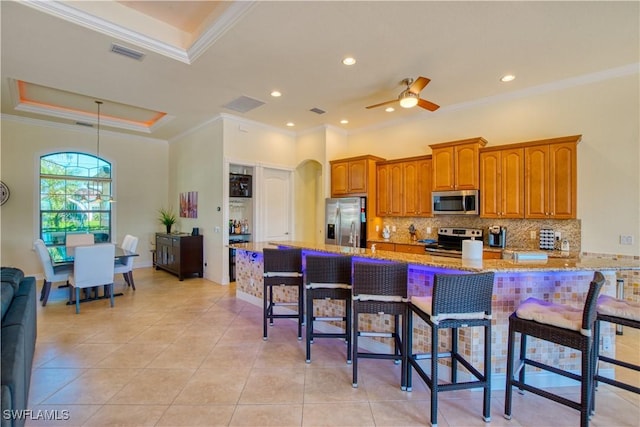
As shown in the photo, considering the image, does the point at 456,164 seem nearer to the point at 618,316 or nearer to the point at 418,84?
the point at 418,84

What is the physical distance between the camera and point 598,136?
3.88m

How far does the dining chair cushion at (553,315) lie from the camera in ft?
6.11

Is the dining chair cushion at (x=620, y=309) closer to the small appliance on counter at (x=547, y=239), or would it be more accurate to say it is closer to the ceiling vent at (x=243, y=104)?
the small appliance on counter at (x=547, y=239)

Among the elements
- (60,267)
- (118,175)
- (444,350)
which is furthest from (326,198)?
(118,175)

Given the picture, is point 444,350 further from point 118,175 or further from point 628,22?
point 118,175

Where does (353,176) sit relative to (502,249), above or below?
above

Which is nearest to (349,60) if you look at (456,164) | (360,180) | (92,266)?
(456,164)

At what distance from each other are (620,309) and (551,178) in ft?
8.20

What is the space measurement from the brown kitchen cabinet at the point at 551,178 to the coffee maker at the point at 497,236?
41cm

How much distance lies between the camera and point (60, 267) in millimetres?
4605

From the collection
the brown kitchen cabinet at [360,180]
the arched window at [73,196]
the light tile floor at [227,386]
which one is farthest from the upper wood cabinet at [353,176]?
the arched window at [73,196]

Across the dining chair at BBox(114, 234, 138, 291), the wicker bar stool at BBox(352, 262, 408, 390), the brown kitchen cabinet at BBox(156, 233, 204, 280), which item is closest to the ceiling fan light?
the wicker bar stool at BBox(352, 262, 408, 390)

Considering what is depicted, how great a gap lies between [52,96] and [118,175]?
87.6 inches

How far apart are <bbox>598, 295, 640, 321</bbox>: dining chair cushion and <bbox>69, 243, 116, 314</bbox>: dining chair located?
5552 mm
